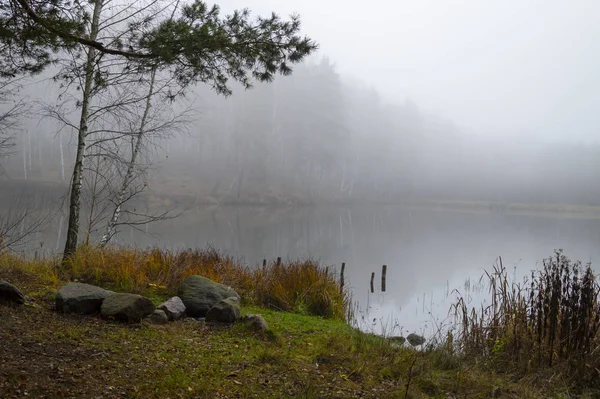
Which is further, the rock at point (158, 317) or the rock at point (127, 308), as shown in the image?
the rock at point (158, 317)

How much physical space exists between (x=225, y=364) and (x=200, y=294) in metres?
2.38

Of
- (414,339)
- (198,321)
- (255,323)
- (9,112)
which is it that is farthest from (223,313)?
(9,112)

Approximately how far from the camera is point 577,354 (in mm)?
4766

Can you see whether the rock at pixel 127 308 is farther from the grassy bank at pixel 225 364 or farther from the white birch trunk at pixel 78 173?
the white birch trunk at pixel 78 173

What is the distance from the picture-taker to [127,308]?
480 cm

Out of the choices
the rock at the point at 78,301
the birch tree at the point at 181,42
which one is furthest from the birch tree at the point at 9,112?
the rock at the point at 78,301

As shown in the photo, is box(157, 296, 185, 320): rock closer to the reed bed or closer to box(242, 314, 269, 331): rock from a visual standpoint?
box(242, 314, 269, 331): rock

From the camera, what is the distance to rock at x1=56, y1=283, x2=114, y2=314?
494 cm

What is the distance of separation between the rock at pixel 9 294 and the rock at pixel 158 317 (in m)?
1.51

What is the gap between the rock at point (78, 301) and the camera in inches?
194

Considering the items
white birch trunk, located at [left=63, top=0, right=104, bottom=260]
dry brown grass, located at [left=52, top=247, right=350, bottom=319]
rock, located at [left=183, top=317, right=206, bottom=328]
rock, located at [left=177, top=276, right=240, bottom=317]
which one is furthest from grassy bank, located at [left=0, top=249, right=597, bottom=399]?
white birch trunk, located at [left=63, top=0, right=104, bottom=260]

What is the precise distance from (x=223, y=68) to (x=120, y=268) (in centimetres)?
423

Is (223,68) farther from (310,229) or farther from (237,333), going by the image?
(310,229)

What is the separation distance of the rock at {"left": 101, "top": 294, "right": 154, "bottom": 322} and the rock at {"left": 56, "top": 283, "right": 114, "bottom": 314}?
16cm
